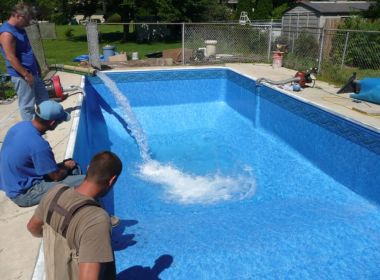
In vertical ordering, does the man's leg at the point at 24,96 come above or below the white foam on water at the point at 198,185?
above

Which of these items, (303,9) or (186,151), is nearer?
(186,151)

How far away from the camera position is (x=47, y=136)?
5262 millimetres

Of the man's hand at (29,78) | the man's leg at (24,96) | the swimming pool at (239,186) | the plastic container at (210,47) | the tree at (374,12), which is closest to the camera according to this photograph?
the swimming pool at (239,186)

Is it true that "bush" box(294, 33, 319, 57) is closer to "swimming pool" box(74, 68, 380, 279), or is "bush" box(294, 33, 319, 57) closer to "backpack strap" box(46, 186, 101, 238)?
"swimming pool" box(74, 68, 380, 279)

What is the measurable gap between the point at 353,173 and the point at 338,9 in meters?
21.5

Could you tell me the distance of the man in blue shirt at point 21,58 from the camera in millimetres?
4508

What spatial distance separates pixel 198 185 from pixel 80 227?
14.2ft

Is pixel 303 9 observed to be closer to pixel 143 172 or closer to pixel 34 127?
pixel 143 172

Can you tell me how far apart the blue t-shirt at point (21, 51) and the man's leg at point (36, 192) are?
226cm

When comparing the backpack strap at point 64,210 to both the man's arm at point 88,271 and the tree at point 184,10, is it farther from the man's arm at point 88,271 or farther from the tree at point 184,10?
the tree at point 184,10

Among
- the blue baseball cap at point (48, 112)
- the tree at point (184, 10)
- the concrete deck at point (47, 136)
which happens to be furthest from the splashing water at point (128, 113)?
the tree at point (184, 10)

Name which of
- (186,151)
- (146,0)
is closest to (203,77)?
(186,151)

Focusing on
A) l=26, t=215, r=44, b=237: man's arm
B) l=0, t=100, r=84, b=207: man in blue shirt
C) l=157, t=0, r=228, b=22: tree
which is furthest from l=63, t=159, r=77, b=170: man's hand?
l=157, t=0, r=228, b=22: tree

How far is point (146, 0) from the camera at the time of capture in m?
23.0
